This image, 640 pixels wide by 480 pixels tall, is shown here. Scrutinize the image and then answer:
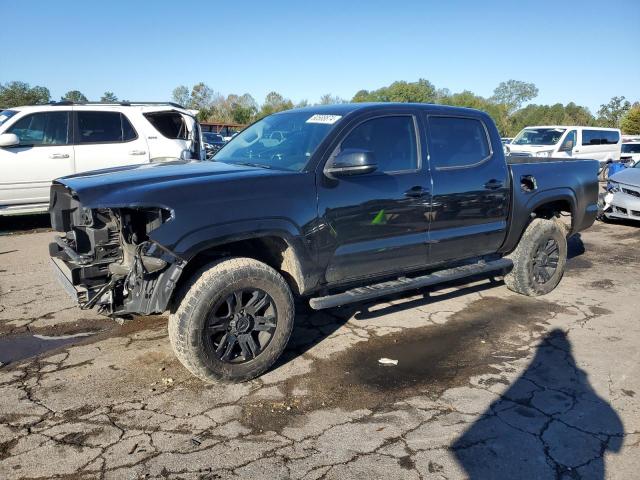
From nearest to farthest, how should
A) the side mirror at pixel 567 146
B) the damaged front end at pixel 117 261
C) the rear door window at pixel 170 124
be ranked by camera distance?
1. the damaged front end at pixel 117 261
2. the rear door window at pixel 170 124
3. the side mirror at pixel 567 146

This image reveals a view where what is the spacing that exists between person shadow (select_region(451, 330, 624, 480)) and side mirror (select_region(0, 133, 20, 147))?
774 cm

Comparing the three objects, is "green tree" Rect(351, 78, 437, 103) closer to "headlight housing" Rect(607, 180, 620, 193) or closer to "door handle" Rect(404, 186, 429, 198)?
"headlight housing" Rect(607, 180, 620, 193)

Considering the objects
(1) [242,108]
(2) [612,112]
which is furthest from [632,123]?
(1) [242,108]

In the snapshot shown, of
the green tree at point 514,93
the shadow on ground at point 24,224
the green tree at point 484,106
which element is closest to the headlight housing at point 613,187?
the shadow on ground at point 24,224

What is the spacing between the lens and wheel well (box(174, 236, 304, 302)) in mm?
3658

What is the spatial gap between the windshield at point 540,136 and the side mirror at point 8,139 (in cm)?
1567

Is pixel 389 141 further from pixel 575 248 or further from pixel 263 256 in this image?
pixel 575 248

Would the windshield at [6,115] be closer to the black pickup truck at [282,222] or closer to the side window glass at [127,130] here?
the side window glass at [127,130]

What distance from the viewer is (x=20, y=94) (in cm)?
5266

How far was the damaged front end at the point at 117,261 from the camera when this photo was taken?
3.32 meters

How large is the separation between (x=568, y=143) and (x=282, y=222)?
16636 mm

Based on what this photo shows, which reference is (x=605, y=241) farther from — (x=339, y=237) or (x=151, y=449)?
(x=151, y=449)

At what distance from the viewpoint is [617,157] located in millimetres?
19344

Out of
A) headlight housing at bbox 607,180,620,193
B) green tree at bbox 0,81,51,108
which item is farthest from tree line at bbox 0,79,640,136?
headlight housing at bbox 607,180,620,193
